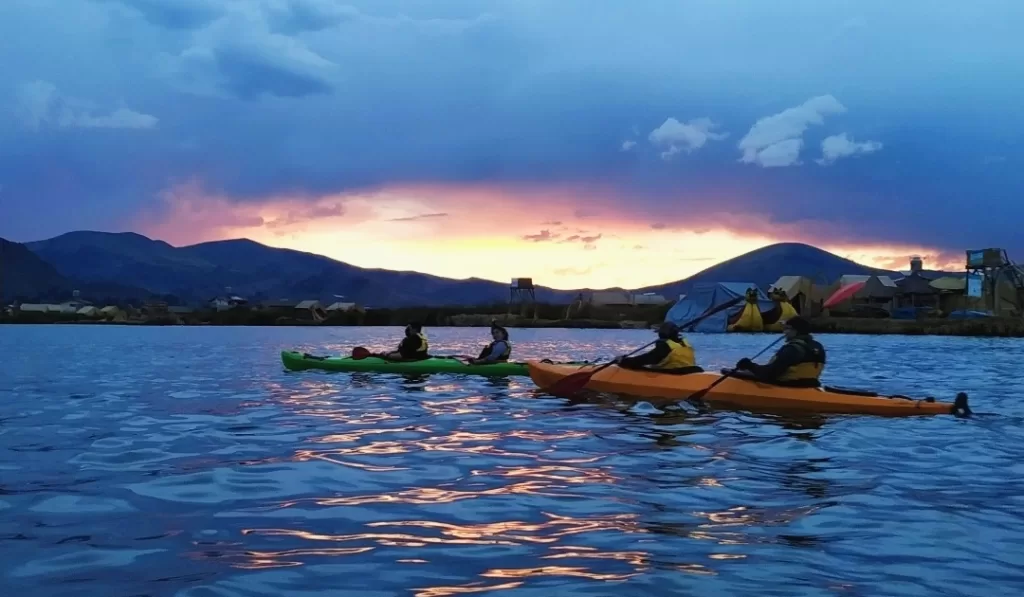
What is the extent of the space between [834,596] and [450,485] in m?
3.77

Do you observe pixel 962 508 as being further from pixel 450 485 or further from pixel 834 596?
pixel 450 485

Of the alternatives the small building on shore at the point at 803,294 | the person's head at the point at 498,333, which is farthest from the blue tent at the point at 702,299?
the person's head at the point at 498,333

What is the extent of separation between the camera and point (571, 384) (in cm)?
1617

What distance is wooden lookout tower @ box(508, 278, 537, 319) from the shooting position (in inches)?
3937

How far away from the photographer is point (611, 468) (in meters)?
8.66

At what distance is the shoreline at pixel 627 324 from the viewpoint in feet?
185

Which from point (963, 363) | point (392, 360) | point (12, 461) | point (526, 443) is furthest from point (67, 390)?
point (963, 363)

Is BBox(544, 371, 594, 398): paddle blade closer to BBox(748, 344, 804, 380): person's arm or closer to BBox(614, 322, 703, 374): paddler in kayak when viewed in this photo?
BBox(614, 322, 703, 374): paddler in kayak

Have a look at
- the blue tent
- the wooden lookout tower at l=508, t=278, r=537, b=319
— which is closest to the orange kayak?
the blue tent

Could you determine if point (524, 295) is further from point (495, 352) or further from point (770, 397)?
point (770, 397)

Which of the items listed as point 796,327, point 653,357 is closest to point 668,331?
point 653,357

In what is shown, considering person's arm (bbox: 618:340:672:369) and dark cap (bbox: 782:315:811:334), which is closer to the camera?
dark cap (bbox: 782:315:811:334)

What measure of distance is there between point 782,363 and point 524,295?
8815cm

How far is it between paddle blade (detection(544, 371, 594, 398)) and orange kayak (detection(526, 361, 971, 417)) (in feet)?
2.11
